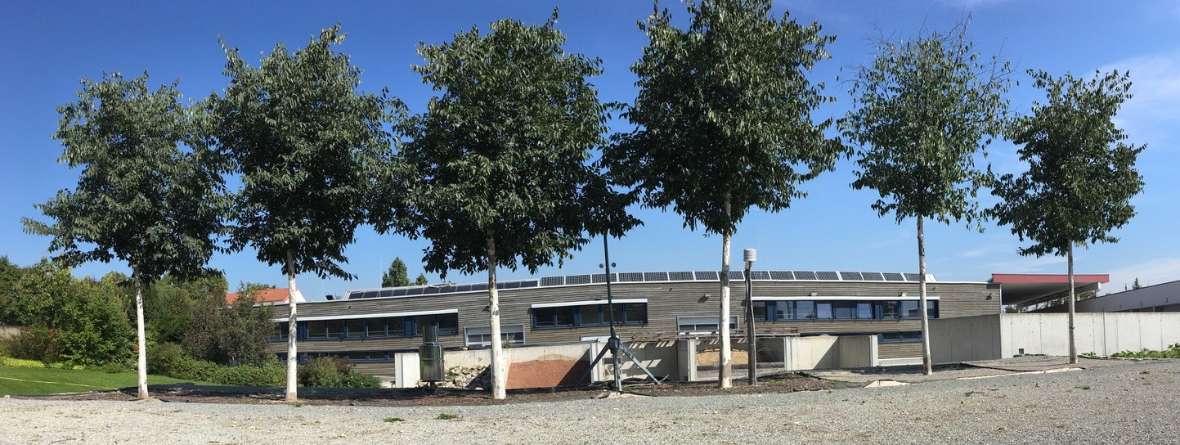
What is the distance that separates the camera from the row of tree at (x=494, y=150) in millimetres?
16625

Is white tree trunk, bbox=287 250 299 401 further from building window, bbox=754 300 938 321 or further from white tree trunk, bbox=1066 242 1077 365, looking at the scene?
building window, bbox=754 300 938 321

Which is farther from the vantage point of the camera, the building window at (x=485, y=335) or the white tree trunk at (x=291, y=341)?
the building window at (x=485, y=335)

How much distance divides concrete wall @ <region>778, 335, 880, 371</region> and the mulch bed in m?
8.39

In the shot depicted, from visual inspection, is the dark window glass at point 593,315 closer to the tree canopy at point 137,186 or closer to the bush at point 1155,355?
the bush at point 1155,355

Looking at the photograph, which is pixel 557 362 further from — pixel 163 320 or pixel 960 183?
pixel 163 320

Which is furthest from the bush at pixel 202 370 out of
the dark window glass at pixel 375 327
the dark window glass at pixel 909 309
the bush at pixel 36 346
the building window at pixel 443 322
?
the dark window glass at pixel 909 309

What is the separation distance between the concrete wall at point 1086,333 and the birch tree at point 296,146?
1995 cm

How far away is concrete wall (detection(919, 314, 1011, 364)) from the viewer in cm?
2764

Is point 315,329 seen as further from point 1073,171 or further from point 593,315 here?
point 1073,171

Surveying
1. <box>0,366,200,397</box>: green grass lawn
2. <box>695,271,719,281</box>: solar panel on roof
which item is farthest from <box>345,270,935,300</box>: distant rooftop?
<box>0,366,200,397</box>: green grass lawn

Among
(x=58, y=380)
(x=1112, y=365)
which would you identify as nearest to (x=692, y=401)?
(x=1112, y=365)

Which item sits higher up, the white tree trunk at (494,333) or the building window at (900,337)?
the white tree trunk at (494,333)

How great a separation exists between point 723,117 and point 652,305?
32397 millimetres

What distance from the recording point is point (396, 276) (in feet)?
263
